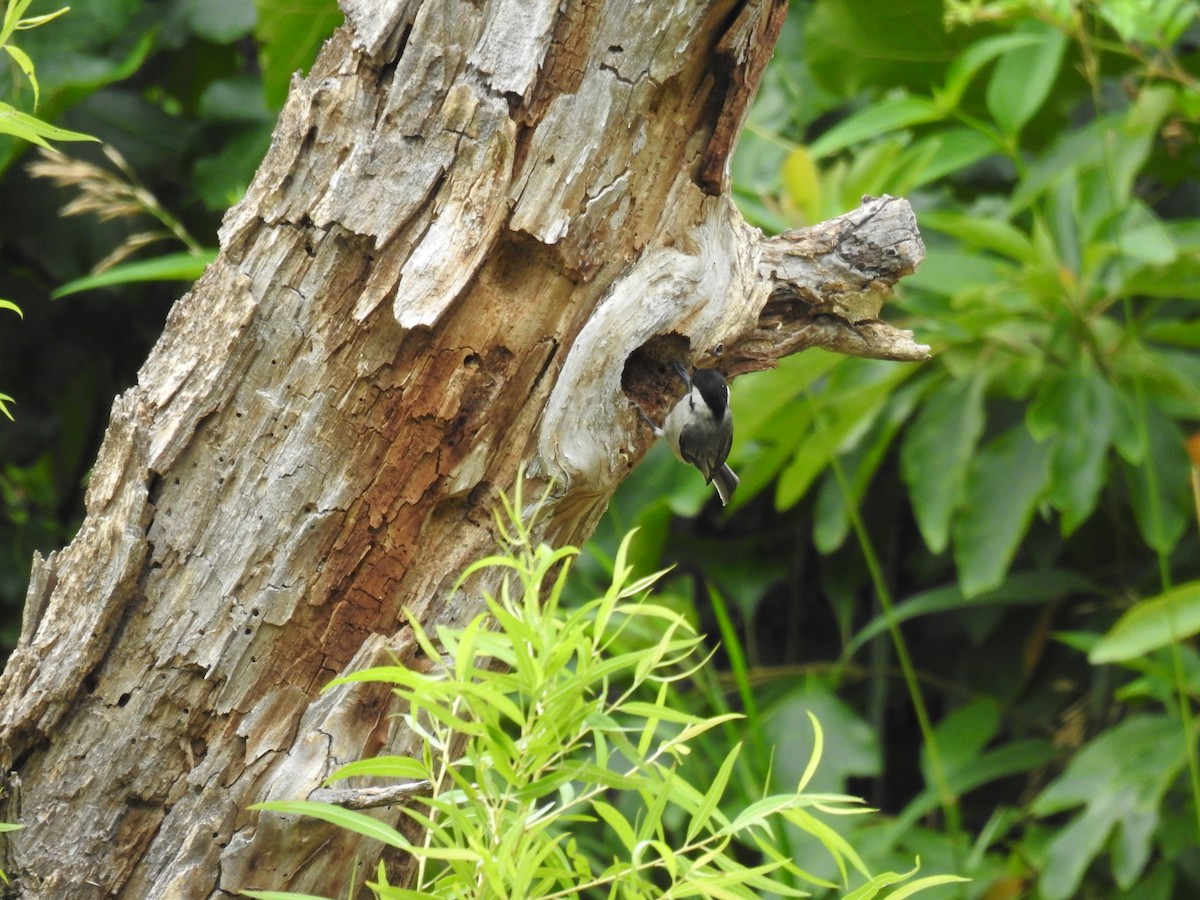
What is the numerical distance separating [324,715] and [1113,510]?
198 cm

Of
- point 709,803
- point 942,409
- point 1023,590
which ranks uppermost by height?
point 709,803

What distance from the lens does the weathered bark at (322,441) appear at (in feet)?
3.95

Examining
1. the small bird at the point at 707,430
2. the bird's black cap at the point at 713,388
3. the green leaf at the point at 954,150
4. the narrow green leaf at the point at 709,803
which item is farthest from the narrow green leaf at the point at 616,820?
the green leaf at the point at 954,150

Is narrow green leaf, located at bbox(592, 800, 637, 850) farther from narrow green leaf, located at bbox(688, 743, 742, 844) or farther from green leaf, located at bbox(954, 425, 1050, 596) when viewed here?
green leaf, located at bbox(954, 425, 1050, 596)

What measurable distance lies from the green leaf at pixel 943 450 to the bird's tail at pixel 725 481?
37 cm

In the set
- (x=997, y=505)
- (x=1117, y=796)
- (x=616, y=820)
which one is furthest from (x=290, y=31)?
(x=1117, y=796)

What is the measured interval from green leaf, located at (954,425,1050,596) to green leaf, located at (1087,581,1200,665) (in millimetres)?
243

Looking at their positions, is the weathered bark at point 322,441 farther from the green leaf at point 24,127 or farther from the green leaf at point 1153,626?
the green leaf at point 1153,626

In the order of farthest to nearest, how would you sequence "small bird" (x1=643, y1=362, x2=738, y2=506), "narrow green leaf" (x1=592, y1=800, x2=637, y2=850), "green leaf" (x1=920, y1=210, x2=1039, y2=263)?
"green leaf" (x1=920, y1=210, x2=1039, y2=263)
"small bird" (x1=643, y1=362, x2=738, y2=506)
"narrow green leaf" (x1=592, y1=800, x2=637, y2=850)

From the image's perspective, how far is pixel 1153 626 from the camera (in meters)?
2.02

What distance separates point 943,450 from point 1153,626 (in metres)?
0.49

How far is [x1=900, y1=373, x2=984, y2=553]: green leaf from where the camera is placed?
88.7 inches

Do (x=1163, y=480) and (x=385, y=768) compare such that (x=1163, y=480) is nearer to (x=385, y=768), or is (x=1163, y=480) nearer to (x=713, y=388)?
(x=713, y=388)

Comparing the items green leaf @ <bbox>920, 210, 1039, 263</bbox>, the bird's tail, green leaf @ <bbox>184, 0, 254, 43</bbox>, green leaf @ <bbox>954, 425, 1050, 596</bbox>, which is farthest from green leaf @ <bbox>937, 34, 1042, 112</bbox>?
green leaf @ <bbox>184, 0, 254, 43</bbox>
